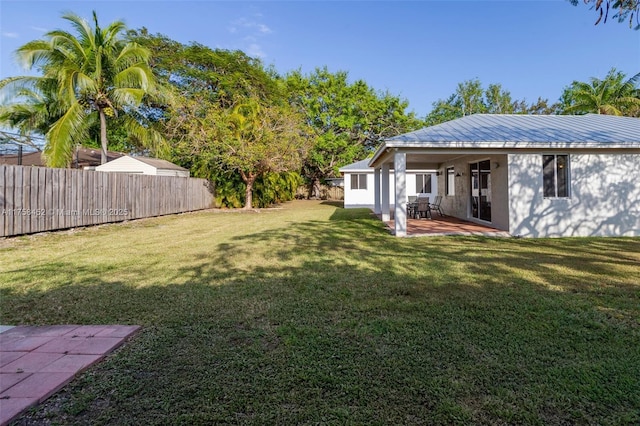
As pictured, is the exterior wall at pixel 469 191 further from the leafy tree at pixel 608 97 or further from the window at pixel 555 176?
the leafy tree at pixel 608 97

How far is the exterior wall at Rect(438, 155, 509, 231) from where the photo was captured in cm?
1075

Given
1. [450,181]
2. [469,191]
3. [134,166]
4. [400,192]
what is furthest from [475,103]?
[400,192]

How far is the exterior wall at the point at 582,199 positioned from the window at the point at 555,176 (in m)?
0.14

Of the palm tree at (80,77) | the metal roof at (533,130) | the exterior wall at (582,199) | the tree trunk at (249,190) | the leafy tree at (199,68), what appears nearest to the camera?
the metal roof at (533,130)

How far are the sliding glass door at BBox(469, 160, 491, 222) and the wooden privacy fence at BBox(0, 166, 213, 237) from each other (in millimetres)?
13892

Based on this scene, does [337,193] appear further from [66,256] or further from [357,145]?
[66,256]


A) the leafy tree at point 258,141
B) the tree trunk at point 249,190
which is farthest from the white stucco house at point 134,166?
the tree trunk at point 249,190

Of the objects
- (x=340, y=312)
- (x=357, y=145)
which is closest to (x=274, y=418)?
(x=340, y=312)

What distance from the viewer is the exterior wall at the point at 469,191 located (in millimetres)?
10750

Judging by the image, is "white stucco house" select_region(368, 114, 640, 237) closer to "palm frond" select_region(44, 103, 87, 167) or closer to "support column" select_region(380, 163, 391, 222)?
"support column" select_region(380, 163, 391, 222)

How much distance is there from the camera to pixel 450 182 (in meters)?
16.6

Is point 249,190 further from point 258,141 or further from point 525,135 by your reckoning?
point 525,135

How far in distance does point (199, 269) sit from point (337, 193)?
2948 centimetres

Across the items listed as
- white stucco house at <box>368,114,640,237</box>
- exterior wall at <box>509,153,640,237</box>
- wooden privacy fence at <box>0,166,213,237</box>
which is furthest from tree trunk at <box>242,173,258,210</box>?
exterior wall at <box>509,153,640,237</box>
